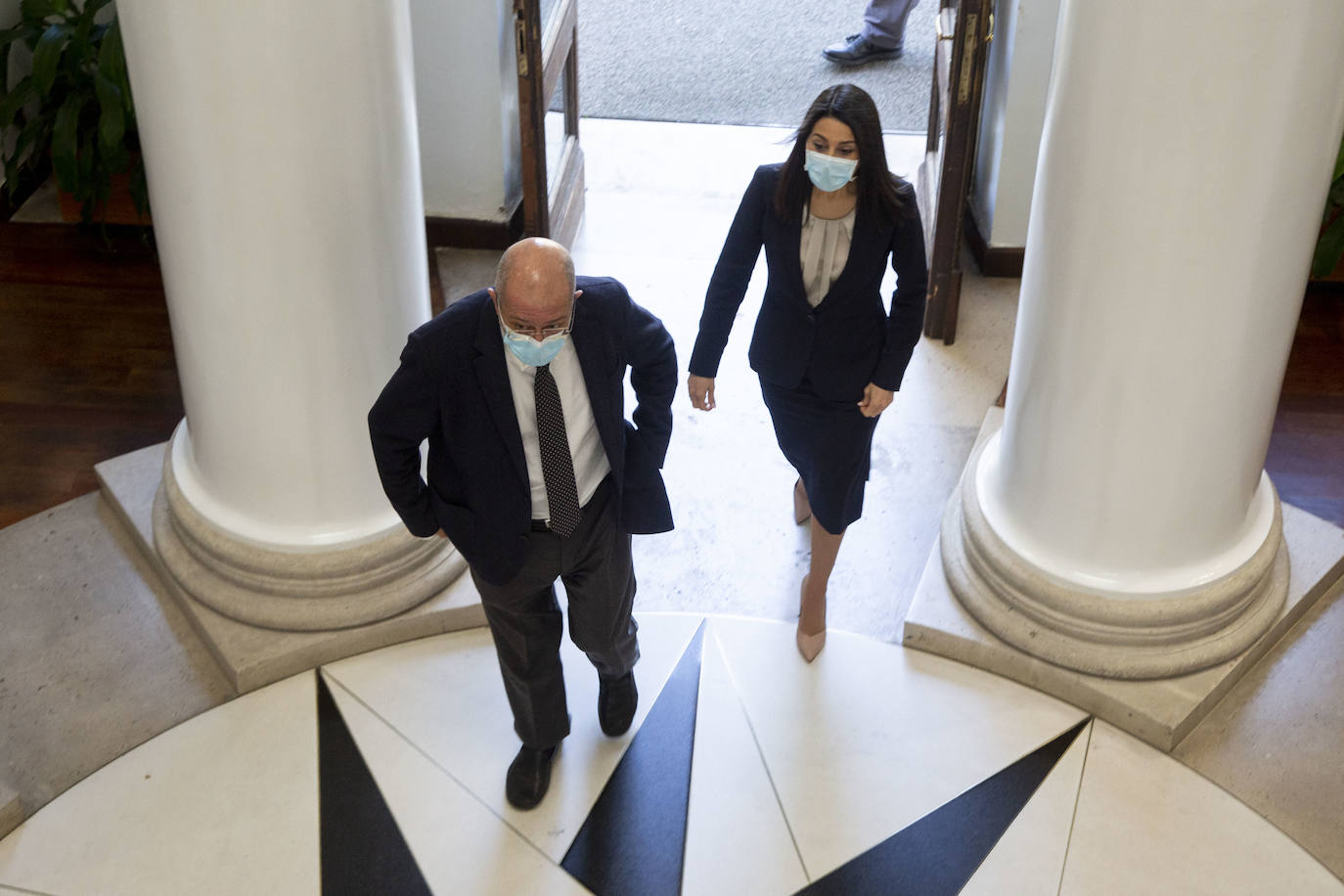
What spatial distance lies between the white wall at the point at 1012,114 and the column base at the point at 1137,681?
1852 mm

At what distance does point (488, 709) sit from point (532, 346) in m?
1.24

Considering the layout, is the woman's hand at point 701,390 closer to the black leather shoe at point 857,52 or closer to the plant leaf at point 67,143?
the plant leaf at point 67,143

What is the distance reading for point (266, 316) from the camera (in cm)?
321

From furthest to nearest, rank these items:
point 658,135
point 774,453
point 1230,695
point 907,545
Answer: point 658,135 → point 774,453 → point 907,545 → point 1230,695

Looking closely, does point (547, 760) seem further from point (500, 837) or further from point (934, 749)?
point (934, 749)

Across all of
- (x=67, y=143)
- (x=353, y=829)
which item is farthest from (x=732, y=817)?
(x=67, y=143)

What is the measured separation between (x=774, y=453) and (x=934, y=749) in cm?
134

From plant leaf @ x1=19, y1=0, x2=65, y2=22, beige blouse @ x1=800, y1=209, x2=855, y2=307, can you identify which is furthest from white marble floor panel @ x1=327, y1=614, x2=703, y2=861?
plant leaf @ x1=19, y1=0, x2=65, y2=22

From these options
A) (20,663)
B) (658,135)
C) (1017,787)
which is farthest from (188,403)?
(658,135)

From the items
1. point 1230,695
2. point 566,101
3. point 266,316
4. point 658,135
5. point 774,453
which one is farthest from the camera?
point 658,135

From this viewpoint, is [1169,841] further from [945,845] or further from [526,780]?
[526,780]

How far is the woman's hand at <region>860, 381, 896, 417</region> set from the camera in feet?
10.5

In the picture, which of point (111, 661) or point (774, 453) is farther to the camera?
point (774, 453)

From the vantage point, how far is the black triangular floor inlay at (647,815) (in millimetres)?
3008
